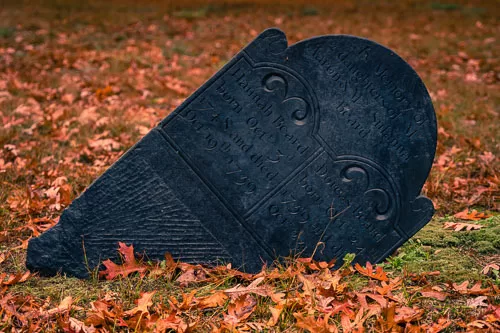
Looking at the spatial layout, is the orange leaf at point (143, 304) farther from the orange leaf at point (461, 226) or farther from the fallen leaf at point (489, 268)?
the orange leaf at point (461, 226)

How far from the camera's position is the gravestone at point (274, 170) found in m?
3.17

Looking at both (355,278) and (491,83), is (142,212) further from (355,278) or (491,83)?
(491,83)

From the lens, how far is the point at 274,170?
3.26 m

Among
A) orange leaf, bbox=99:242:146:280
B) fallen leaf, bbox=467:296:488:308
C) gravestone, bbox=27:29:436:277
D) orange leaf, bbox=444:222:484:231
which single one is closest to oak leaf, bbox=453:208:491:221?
orange leaf, bbox=444:222:484:231

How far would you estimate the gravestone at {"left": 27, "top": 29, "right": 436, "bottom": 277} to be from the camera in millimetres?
3168

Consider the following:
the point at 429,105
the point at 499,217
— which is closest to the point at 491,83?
the point at 499,217

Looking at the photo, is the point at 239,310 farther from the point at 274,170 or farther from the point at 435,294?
the point at 435,294

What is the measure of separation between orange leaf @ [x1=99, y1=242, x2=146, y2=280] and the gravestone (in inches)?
3.7

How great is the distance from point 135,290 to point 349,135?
1553 mm

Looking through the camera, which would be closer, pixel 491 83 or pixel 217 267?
pixel 217 267

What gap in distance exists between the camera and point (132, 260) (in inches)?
126

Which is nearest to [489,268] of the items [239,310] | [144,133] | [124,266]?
[239,310]

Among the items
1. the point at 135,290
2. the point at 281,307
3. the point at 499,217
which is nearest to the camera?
the point at 281,307

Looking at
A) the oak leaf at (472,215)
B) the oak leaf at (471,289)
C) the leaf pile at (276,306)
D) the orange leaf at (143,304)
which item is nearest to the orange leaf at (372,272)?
the leaf pile at (276,306)
